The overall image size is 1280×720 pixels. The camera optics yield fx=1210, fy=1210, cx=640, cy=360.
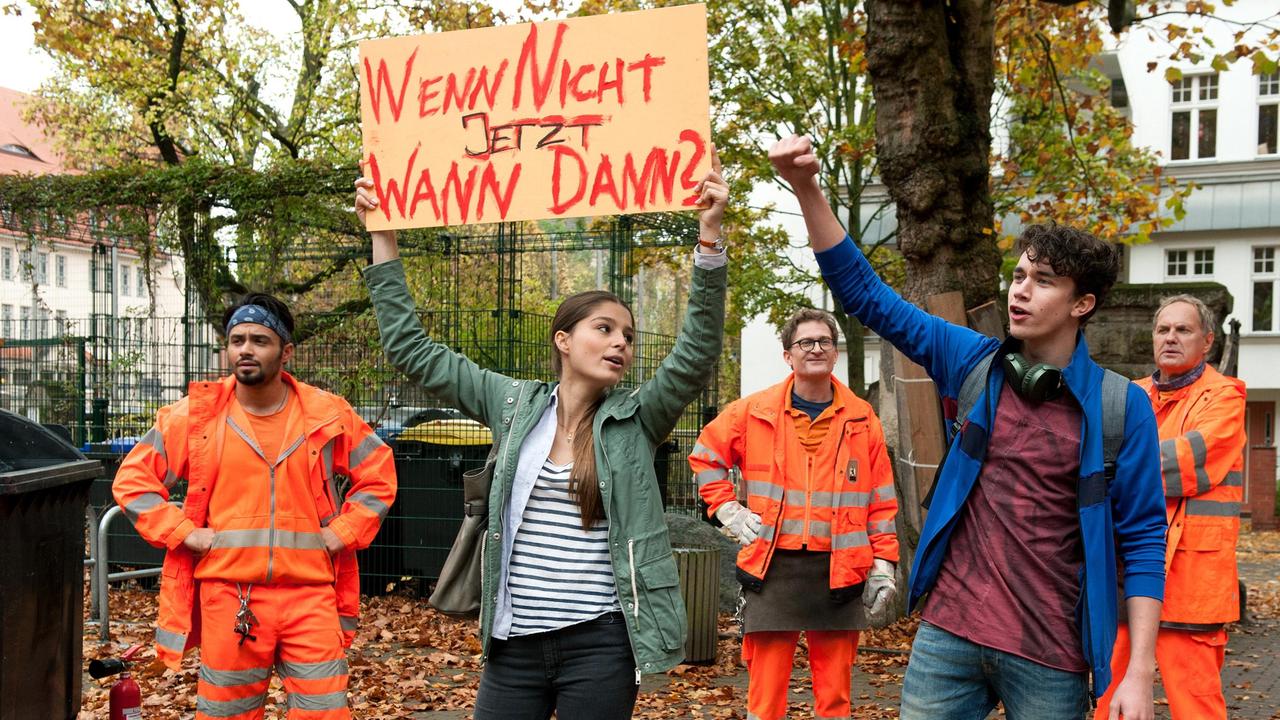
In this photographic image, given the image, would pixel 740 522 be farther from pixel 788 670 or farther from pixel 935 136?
pixel 935 136

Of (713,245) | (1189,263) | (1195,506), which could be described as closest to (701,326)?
(713,245)

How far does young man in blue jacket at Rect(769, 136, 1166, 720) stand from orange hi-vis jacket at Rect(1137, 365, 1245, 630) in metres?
2.13

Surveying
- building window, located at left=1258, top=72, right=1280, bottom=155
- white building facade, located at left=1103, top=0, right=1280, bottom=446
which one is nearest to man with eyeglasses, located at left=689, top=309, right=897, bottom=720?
white building facade, located at left=1103, top=0, right=1280, bottom=446

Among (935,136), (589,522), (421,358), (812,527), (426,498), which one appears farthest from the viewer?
(426,498)

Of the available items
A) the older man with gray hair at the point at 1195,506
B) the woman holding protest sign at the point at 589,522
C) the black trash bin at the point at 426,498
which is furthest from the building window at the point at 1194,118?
the woman holding protest sign at the point at 589,522

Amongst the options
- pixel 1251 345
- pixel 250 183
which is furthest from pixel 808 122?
pixel 1251 345

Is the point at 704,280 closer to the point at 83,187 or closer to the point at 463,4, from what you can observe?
the point at 83,187

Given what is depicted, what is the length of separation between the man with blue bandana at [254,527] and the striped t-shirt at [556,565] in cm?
151

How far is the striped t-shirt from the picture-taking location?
132 inches

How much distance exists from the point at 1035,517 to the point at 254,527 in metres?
2.92

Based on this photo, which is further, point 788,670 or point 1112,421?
point 788,670

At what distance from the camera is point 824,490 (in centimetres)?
553

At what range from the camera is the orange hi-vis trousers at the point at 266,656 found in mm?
4477

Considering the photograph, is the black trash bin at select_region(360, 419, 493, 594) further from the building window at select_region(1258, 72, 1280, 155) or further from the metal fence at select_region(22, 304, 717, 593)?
the building window at select_region(1258, 72, 1280, 155)
